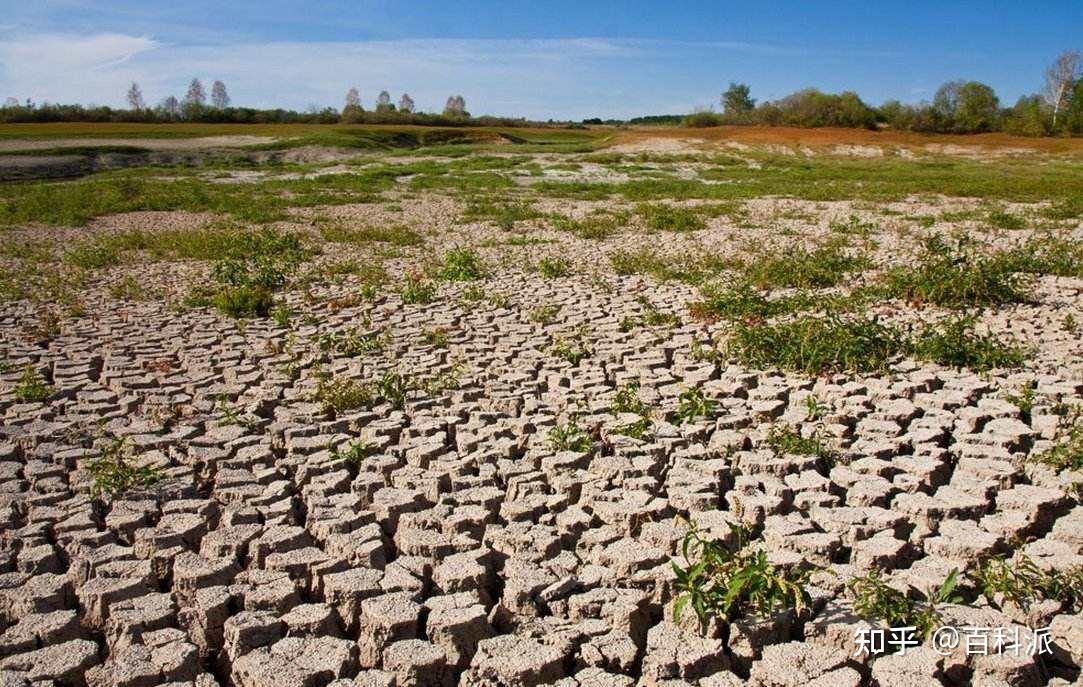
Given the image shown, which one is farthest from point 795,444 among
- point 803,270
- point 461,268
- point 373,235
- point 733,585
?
point 373,235

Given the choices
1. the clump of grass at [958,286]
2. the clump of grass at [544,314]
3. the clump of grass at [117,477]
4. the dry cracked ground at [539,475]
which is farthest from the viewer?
the clump of grass at [958,286]

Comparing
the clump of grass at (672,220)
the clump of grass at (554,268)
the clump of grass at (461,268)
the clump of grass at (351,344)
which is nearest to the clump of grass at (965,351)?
the clump of grass at (351,344)

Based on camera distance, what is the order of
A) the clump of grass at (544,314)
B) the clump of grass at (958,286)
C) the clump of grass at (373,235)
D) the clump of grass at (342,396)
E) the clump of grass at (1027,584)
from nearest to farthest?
the clump of grass at (1027,584) → the clump of grass at (342,396) → the clump of grass at (544,314) → the clump of grass at (958,286) → the clump of grass at (373,235)

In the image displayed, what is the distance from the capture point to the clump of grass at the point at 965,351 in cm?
589

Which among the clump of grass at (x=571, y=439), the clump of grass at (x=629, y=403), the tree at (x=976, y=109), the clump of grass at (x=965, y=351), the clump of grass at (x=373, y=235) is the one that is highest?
the tree at (x=976, y=109)

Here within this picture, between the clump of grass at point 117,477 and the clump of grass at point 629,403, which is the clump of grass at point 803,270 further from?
the clump of grass at point 117,477

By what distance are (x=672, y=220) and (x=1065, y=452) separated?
35.1 ft

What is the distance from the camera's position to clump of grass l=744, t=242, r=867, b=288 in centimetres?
926

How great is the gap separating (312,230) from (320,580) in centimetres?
1222

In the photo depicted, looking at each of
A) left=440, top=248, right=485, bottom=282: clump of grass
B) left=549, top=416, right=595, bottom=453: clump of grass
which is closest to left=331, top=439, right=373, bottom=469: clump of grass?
left=549, top=416, right=595, bottom=453: clump of grass

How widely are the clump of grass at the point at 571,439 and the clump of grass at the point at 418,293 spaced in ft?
13.3

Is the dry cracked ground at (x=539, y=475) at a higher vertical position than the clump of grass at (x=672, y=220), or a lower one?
lower

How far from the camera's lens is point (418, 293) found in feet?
28.7

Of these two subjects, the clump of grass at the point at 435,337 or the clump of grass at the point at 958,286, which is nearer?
the clump of grass at the point at 435,337
